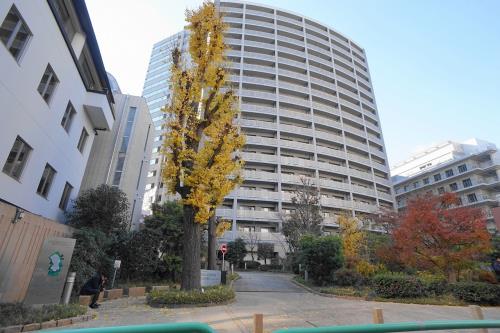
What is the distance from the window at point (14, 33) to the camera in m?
7.91

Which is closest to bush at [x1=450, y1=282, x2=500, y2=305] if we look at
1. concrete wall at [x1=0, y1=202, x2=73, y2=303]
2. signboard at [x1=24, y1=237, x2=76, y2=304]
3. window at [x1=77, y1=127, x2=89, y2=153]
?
signboard at [x1=24, y1=237, x2=76, y2=304]

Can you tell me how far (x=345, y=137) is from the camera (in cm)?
4503

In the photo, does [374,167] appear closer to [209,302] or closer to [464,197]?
[464,197]

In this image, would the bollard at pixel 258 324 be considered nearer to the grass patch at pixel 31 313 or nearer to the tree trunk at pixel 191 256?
the grass patch at pixel 31 313

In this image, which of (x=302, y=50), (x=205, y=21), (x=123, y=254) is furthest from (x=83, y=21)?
(x=302, y=50)

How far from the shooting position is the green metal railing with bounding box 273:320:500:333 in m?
1.77

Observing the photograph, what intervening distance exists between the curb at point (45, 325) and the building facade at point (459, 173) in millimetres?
37385

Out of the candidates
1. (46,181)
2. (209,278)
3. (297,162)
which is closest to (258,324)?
(209,278)

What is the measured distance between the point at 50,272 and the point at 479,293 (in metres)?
15.5

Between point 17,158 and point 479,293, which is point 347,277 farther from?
point 17,158

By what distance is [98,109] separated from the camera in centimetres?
1459

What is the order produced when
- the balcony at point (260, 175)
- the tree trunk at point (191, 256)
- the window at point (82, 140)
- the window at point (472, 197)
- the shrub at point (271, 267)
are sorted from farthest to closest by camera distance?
the window at point (472, 197), the balcony at point (260, 175), the shrub at point (271, 267), the window at point (82, 140), the tree trunk at point (191, 256)

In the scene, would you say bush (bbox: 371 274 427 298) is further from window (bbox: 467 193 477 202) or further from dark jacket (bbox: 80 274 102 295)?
window (bbox: 467 193 477 202)

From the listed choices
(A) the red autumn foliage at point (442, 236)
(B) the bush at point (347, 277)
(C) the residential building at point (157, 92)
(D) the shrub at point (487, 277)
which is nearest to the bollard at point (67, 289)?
(B) the bush at point (347, 277)
